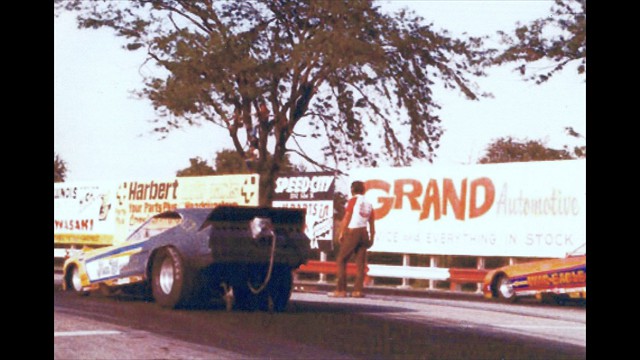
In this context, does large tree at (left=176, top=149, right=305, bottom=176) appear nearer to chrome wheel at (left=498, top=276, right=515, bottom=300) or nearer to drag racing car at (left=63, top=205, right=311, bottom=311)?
chrome wheel at (left=498, top=276, right=515, bottom=300)

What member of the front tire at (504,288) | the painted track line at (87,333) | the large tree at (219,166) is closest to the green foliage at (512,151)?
the large tree at (219,166)

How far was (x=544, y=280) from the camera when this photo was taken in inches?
662

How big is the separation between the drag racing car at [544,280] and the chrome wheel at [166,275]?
22.7 feet

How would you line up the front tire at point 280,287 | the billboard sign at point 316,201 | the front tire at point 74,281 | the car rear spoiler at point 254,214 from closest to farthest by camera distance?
1. the car rear spoiler at point 254,214
2. the front tire at point 280,287
3. the front tire at point 74,281
4. the billboard sign at point 316,201

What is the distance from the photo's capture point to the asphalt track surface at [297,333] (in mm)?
8625

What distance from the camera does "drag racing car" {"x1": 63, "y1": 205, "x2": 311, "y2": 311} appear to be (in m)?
11.6

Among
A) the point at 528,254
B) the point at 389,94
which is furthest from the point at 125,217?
the point at 528,254

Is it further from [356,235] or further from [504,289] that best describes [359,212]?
[504,289]

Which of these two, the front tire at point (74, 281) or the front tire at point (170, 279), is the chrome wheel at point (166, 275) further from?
the front tire at point (74, 281)

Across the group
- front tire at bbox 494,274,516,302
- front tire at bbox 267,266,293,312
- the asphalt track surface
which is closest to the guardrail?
front tire at bbox 494,274,516,302

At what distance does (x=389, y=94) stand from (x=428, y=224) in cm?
921

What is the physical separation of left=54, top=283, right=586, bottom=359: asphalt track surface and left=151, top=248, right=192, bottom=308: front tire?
16 centimetres

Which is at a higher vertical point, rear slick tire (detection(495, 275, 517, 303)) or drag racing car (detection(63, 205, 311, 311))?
drag racing car (detection(63, 205, 311, 311))
